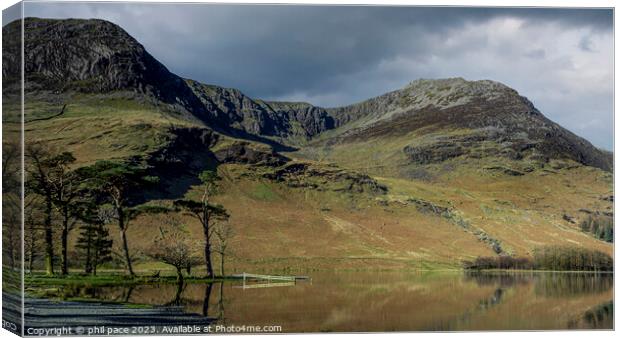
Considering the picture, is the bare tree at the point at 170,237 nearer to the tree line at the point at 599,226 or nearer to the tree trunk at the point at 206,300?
the tree trunk at the point at 206,300

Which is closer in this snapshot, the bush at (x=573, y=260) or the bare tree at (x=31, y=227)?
the bare tree at (x=31, y=227)

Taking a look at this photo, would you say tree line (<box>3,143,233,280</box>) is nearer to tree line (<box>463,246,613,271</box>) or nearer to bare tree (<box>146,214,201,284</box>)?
bare tree (<box>146,214,201,284</box>)

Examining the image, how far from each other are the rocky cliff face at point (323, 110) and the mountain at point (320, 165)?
1.47 feet

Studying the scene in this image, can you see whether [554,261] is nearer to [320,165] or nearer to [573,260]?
[573,260]

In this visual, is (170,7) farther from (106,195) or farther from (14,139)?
(106,195)

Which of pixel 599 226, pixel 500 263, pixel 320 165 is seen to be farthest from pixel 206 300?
pixel 320 165

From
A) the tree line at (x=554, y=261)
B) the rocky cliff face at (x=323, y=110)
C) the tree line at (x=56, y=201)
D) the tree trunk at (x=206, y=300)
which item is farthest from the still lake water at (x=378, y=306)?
the rocky cliff face at (x=323, y=110)

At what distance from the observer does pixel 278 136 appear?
16475 centimetres

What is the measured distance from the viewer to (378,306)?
32.3 meters

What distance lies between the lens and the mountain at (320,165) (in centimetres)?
7481

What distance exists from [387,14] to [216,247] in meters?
44.8

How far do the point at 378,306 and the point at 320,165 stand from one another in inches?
3439

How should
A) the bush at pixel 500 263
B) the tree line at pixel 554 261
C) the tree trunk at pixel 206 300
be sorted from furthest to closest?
the bush at pixel 500 263 < the tree line at pixel 554 261 < the tree trunk at pixel 206 300

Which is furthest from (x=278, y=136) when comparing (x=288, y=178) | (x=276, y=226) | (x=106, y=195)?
(x=106, y=195)
